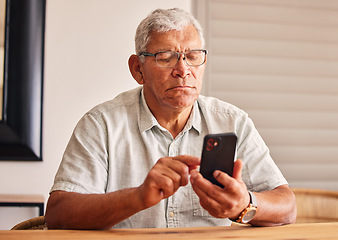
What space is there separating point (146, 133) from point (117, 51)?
1.13 metres

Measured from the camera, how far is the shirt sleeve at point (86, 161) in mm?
1396

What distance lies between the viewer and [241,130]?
167 cm

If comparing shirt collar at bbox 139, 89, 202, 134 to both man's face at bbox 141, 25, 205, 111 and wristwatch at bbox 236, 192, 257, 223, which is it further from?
wristwatch at bbox 236, 192, 257, 223

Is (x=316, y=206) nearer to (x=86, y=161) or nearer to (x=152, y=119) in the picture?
(x=152, y=119)

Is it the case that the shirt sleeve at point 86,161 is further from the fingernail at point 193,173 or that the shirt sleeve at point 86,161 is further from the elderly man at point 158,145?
the fingernail at point 193,173

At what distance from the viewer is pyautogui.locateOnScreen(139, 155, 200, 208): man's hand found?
1.12 meters

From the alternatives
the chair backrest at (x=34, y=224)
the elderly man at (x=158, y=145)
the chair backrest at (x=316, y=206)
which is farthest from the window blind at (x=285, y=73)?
the chair backrest at (x=34, y=224)

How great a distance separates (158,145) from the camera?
1.61 meters

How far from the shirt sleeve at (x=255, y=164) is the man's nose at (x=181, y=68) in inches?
13.3

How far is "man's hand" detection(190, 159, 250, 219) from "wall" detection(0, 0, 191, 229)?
1546mm

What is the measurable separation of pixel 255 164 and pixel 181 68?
455 mm

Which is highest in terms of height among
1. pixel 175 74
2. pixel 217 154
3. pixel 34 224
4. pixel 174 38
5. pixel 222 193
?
pixel 174 38

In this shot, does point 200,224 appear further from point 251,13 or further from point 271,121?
point 251,13

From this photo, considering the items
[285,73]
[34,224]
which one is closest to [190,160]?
[34,224]
